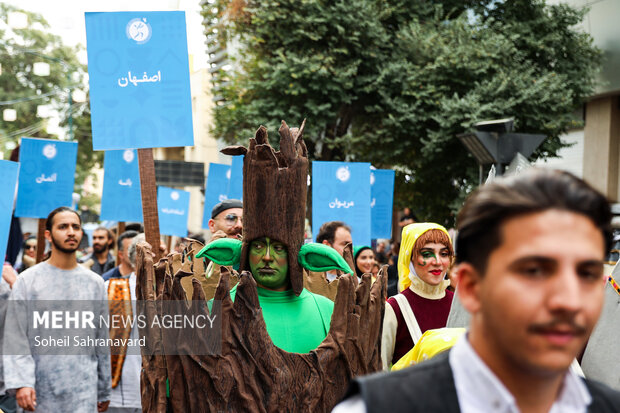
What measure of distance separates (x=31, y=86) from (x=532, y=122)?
78.0 feet

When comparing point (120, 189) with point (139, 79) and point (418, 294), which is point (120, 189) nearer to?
point (139, 79)

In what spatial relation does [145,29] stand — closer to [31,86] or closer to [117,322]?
[117,322]

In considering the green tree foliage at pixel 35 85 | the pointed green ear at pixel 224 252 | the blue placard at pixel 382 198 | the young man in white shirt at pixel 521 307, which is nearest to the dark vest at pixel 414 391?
the young man in white shirt at pixel 521 307

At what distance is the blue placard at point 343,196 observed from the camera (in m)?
7.71

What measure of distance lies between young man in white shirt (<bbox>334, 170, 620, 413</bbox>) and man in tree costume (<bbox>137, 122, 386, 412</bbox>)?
1781mm

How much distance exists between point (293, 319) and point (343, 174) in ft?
15.2

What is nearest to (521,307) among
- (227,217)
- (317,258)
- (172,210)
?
(317,258)

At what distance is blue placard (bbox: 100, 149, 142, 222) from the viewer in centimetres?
913

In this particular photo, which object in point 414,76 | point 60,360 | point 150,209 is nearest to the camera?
point 150,209

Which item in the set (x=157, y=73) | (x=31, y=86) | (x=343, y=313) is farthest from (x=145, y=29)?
(x=31, y=86)

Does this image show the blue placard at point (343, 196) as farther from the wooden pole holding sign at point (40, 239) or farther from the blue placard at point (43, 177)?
the wooden pole holding sign at point (40, 239)

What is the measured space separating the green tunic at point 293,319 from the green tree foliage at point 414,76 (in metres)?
11.3

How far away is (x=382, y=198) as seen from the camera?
32.3ft

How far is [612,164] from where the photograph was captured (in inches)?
657
